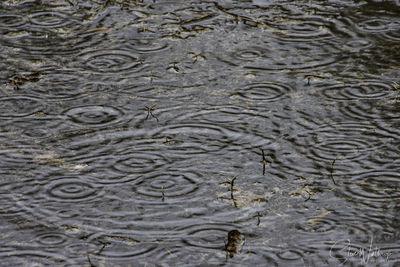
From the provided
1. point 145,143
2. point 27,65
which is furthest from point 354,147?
point 27,65

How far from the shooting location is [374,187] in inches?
145

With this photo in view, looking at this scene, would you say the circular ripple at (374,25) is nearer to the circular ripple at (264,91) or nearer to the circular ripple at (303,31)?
the circular ripple at (303,31)

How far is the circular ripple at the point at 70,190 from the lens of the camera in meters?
3.66

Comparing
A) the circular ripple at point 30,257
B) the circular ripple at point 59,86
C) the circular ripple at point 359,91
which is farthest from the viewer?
the circular ripple at point 59,86

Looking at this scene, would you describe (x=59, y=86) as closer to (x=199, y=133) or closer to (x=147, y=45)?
(x=147, y=45)

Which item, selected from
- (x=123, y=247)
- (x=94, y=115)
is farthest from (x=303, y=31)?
(x=123, y=247)

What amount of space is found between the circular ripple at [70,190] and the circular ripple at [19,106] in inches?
34.5

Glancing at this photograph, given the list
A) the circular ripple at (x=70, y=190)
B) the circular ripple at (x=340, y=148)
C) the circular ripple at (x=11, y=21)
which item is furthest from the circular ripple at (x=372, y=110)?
the circular ripple at (x=11, y=21)

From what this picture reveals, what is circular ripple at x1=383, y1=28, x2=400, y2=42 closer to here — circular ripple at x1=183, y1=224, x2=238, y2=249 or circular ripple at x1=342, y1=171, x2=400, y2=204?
circular ripple at x1=342, y1=171, x2=400, y2=204

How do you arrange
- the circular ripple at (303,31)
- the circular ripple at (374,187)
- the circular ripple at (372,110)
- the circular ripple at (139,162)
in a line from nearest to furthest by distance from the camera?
the circular ripple at (374,187) < the circular ripple at (139,162) < the circular ripple at (372,110) < the circular ripple at (303,31)

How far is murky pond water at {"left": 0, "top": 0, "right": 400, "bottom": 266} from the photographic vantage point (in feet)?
10.9

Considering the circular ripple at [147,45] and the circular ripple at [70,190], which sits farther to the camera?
the circular ripple at [147,45]

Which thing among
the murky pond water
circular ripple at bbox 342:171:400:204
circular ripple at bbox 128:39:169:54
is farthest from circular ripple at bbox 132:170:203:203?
circular ripple at bbox 128:39:169:54

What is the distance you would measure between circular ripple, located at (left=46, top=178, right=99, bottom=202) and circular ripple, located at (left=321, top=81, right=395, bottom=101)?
1822 millimetres
